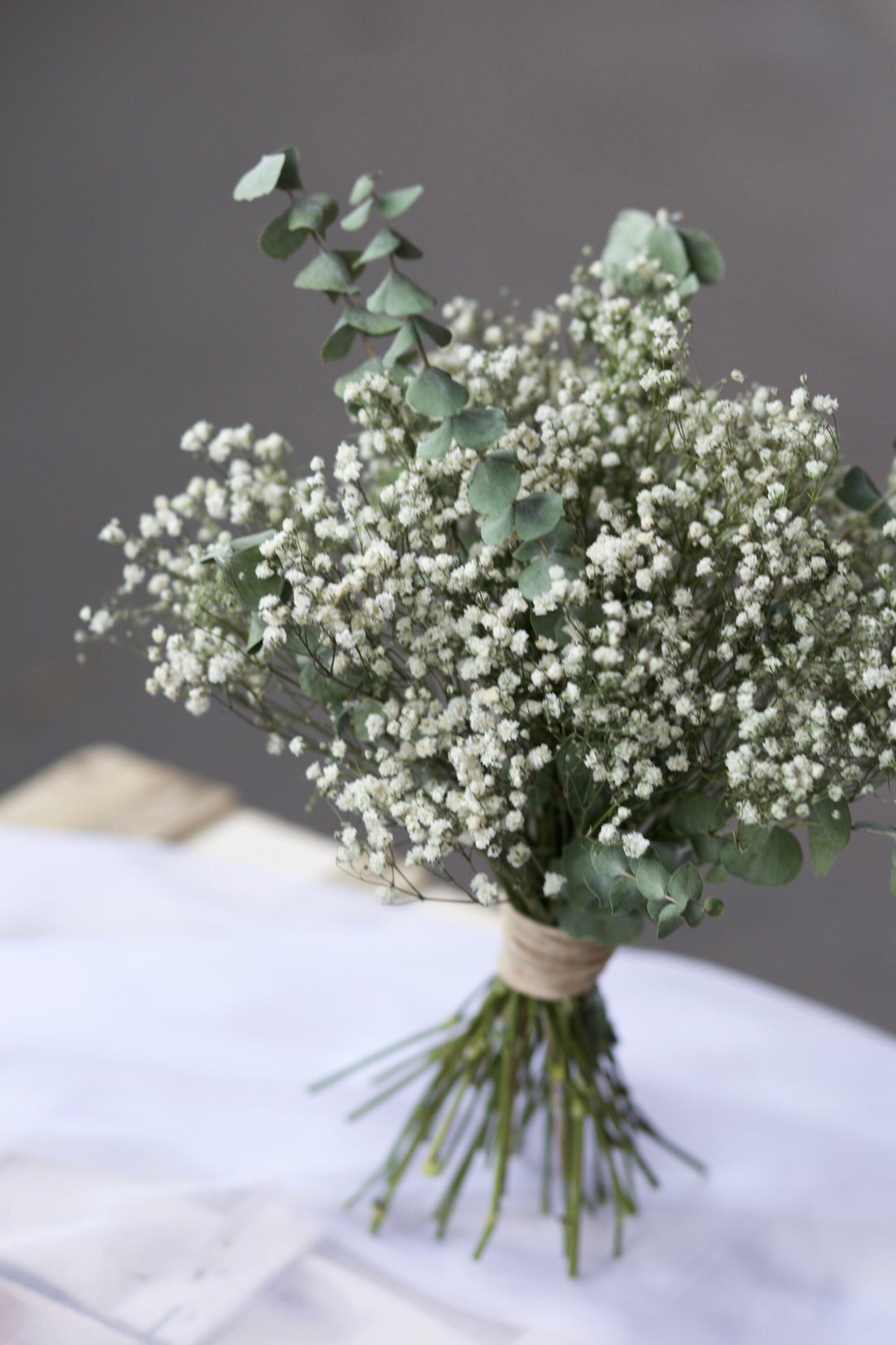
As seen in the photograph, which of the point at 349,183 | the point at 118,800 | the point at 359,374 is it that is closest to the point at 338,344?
the point at 359,374

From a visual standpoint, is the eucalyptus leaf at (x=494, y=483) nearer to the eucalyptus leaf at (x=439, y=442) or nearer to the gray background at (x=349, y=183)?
the eucalyptus leaf at (x=439, y=442)

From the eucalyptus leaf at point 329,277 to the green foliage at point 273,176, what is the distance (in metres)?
0.05

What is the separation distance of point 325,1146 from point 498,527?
561mm

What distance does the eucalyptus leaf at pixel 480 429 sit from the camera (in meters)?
0.73

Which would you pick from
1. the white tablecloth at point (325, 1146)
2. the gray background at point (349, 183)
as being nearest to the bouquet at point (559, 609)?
the white tablecloth at point (325, 1146)

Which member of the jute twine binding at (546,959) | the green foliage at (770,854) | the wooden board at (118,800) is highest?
the green foliage at (770,854)

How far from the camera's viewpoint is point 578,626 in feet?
2.40

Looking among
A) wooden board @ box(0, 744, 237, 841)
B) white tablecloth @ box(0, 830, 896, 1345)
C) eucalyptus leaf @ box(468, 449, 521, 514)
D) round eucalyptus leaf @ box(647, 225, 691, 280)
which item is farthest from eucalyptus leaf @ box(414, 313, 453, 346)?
wooden board @ box(0, 744, 237, 841)

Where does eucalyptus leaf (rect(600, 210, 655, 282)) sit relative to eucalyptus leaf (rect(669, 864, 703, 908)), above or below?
above

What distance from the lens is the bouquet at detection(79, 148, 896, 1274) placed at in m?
0.73

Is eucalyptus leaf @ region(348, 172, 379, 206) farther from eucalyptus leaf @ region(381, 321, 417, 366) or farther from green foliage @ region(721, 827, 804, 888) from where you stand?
green foliage @ region(721, 827, 804, 888)

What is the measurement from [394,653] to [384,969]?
22.4 inches

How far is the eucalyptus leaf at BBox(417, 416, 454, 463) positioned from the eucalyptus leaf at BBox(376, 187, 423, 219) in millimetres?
194

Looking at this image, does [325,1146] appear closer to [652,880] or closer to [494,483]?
[652,880]
